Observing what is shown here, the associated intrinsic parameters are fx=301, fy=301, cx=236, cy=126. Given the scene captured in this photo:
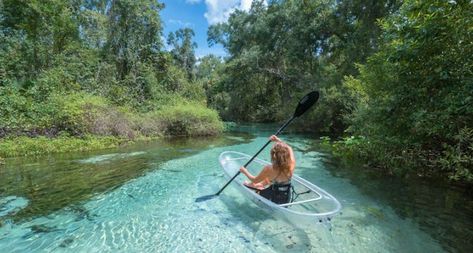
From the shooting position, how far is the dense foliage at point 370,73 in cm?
503

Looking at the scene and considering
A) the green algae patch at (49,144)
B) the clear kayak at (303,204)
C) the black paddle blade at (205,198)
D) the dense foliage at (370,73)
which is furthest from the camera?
the green algae patch at (49,144)

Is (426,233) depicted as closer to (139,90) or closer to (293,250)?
(293,250)

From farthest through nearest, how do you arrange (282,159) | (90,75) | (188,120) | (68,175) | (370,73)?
1. (90,75)
2. (188,120)
3. (68,175)
4. (370,73)
5. (282,159)

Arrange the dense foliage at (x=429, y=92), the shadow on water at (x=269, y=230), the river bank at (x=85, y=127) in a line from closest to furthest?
the shadow on water at (x=269, y=230), the dense foliage at (x=429, y=92), the river bank at (x=85, y=127)

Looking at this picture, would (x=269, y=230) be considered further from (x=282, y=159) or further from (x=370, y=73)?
(x=370, y=73)

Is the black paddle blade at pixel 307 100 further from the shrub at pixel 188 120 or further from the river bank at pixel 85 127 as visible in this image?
the shrub at pixel 188 120

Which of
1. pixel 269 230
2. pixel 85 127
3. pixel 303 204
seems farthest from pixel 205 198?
pixel 85 127

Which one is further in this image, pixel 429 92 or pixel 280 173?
pixel 429 92

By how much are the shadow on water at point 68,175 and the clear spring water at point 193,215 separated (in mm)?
26

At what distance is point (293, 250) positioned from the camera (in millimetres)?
4113

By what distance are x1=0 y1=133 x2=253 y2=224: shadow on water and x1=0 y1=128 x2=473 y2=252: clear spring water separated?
26mm


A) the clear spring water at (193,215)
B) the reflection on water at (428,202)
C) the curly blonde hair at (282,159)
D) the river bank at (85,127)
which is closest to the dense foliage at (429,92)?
the reflection on water at (428,202)

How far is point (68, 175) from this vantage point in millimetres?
7988

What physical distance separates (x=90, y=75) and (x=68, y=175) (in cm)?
1204
